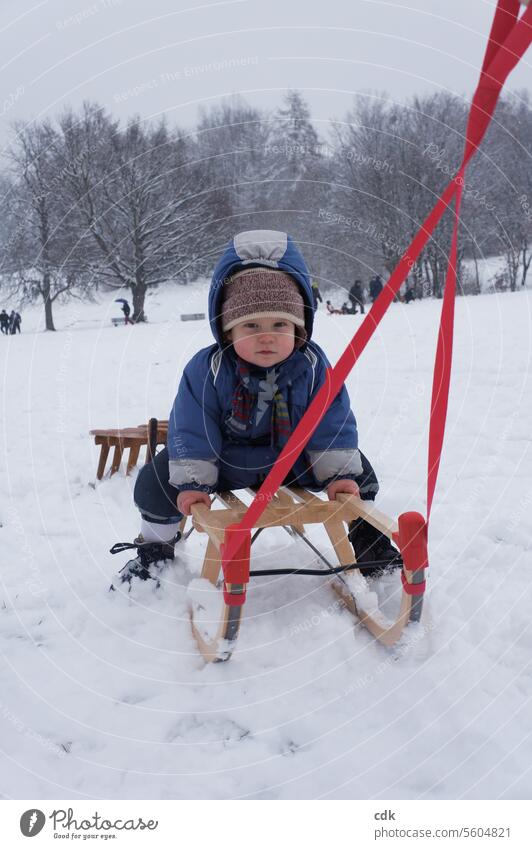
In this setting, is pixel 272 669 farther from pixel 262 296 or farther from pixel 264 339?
pixel 262 296

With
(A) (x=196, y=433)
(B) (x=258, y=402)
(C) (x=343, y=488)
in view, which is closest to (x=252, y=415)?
(B) (x=258, y=402)

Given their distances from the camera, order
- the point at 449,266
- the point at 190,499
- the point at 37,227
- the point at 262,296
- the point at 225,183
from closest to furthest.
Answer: the point at 449,266 → the point at 262,296 → the point at 190,499 → the point at 225,183 → the point at 37,227

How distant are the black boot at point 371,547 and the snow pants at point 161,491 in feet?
0.46

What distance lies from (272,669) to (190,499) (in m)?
0.65

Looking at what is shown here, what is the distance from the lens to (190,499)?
227cm

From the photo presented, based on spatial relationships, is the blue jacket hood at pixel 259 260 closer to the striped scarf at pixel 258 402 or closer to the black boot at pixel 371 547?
the striped scarf at pixel 258 402

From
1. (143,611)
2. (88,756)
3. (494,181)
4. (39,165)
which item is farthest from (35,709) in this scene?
(494,181)

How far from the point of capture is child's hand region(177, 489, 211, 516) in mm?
2264

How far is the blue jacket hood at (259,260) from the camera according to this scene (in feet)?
7.21

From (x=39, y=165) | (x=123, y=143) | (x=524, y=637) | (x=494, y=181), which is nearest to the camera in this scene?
(x=524, y=637)
